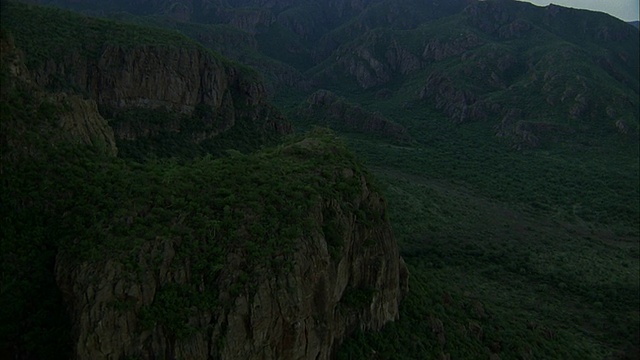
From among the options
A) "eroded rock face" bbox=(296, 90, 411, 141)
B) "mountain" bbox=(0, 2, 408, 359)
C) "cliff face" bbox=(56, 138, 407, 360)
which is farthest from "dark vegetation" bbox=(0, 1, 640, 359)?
"eroded rock face" bbox=(296, 90, 411, 141)

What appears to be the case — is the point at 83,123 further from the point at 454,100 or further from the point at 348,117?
the point at 454,100

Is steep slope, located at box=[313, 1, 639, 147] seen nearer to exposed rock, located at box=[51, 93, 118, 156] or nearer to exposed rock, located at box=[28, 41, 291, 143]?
exposed rock, located at box=[28, 41, 291, 143]

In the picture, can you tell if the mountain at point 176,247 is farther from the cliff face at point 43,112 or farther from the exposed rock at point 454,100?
the exposed rock at point 454,100

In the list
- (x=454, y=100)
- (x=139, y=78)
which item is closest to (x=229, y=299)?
(x=139, y=78)

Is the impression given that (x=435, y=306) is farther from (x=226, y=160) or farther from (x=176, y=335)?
(x=176, y=335)

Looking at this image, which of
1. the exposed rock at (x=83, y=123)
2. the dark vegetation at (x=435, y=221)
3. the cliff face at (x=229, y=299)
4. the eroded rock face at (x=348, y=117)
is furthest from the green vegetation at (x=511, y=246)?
the exposed rock at (x=83, y=123)

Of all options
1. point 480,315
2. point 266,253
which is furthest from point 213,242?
point 480,315
